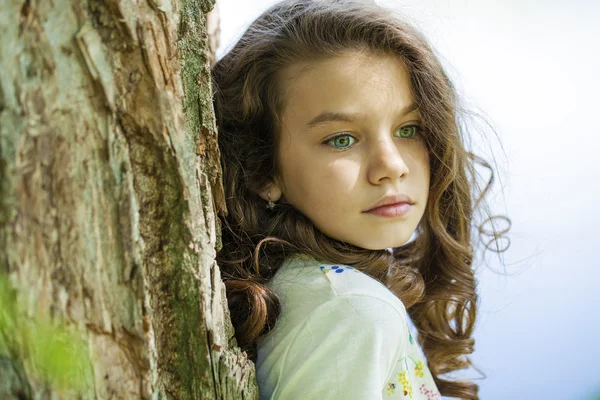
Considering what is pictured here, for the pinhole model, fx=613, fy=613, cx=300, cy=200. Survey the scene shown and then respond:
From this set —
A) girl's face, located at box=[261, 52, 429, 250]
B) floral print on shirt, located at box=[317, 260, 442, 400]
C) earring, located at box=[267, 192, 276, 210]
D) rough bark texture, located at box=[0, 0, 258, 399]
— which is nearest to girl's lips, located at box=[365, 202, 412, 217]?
girl's face, located at box=[261, 52, 429, 250]

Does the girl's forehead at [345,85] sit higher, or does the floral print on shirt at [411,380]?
the girl's forehead at [345,85]

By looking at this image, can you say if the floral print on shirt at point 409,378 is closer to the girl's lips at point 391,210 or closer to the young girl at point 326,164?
the young girl at point 326,164

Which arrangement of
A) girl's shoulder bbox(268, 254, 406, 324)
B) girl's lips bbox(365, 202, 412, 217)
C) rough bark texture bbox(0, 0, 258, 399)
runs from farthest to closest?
girl's lips bbox(365, 202, 412, 217) < girl's shoulder bbox(268, 254, 406, 324) < rough bark texture bbox(0, 0, 258, 399)

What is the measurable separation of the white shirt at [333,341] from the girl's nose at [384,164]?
9.7 inches

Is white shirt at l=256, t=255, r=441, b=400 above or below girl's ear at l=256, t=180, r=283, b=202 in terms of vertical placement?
below

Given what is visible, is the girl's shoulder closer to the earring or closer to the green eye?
the earring

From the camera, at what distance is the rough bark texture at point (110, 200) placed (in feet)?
2.57

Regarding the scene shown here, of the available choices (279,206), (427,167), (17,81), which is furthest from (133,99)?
(427,167)

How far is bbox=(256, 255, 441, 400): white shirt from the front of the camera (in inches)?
48.6

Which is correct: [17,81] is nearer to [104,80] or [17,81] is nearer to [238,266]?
[104,80]

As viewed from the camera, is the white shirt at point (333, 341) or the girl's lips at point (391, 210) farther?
the girl's lips at point (391, 210)

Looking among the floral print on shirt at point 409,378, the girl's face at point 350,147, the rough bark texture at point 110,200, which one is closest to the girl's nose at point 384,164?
the girl's face at point 350,147

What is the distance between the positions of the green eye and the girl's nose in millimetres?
129

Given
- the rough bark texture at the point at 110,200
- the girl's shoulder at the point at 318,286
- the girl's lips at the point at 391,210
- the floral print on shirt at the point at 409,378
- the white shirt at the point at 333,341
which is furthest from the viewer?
the girl's lips at the point at 391,210
